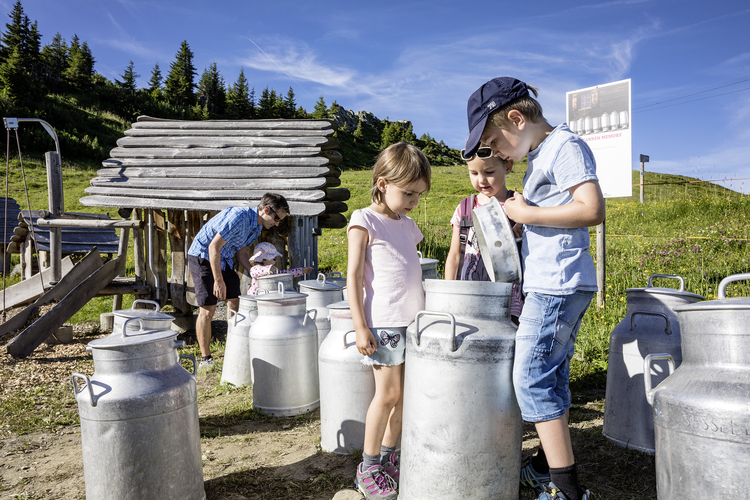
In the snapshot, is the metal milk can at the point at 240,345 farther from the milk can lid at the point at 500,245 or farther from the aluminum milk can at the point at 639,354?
the aluminum milk can at the point at 639,354

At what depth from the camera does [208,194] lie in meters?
7.38

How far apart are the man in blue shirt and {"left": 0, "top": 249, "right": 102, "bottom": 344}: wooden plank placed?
2.87 metres

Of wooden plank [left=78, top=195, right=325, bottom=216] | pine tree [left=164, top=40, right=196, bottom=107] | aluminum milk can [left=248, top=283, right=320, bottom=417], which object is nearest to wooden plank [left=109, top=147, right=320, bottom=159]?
wooden plank [left=78, top=195, right=325, bottom=216]

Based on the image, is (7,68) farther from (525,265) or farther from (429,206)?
(525,265)

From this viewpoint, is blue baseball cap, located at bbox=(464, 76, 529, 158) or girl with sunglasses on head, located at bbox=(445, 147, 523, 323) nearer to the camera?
blue baseball cap, located at bbox=(464, 76, 529, 158)

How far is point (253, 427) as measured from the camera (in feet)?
12.2

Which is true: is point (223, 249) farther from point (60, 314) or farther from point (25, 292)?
point (25, 292)

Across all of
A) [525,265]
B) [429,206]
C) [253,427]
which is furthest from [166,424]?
[429,206]

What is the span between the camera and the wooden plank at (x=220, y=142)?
318 inches

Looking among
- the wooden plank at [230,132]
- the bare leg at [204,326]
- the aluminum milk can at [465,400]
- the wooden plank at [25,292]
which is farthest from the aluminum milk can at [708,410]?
the wooden plank at [25,292]

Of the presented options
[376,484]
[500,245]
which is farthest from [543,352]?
[376,484]

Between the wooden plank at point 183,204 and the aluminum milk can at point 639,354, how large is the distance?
4.45m

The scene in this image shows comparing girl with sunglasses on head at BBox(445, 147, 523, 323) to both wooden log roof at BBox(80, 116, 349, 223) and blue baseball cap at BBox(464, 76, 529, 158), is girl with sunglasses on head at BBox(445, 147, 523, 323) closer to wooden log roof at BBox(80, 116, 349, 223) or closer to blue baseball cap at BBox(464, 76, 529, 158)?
blue baseball cap at BBox(464, 76, 529, 158)

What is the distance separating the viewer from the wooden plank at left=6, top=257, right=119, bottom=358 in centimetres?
606
